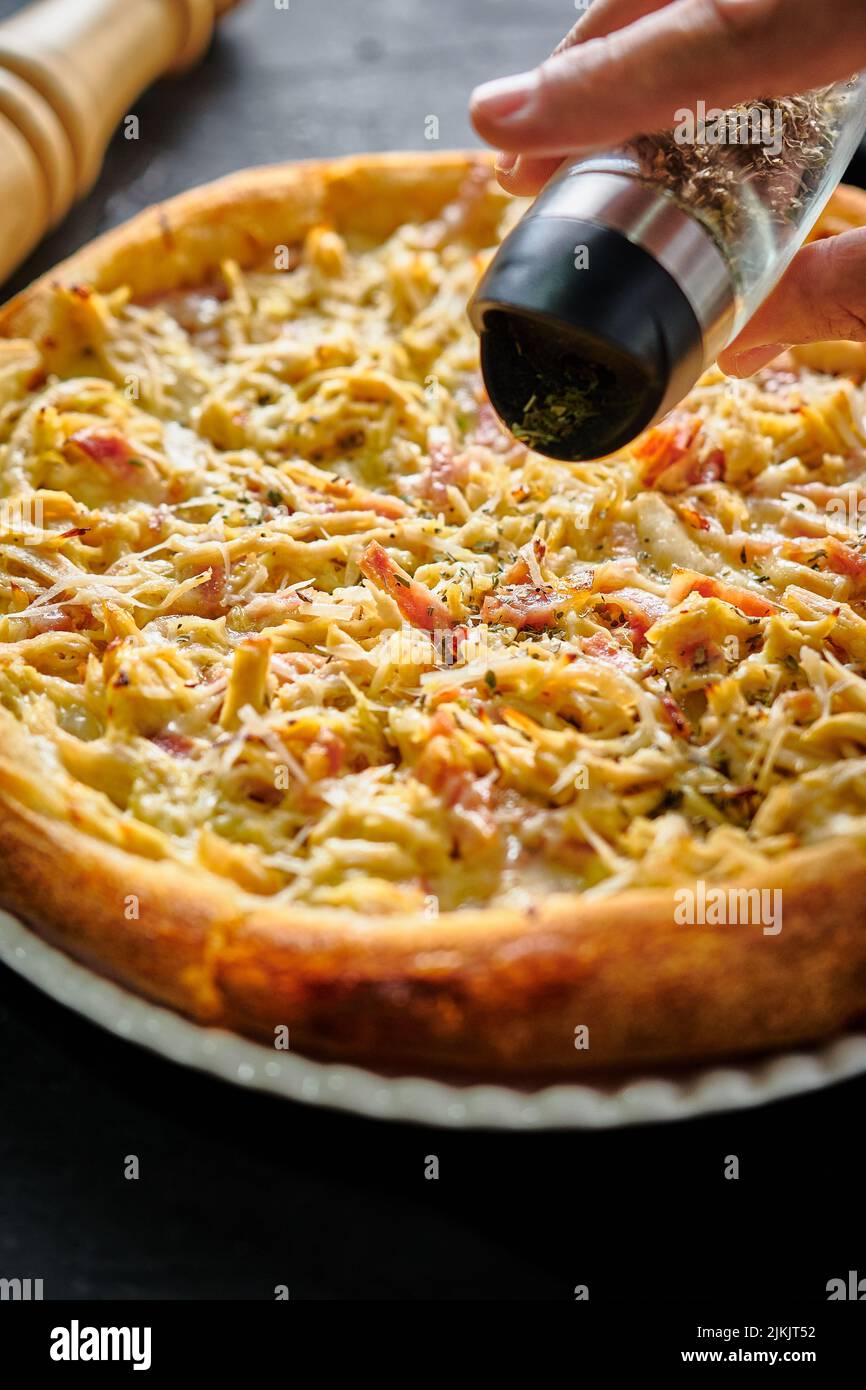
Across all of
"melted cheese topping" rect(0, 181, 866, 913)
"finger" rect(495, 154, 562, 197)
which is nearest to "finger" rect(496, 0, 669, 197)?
"finger" rect(495, 154, 562, 197)

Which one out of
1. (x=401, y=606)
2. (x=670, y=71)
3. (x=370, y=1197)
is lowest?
(x=370, y=1197)

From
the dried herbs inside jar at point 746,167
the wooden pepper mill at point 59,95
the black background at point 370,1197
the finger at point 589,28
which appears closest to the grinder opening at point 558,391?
the dried herbs inside jar at point 746,167

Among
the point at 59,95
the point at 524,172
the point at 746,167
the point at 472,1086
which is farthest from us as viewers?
the point at 59,95

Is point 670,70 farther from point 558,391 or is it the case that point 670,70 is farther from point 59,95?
point 59,95

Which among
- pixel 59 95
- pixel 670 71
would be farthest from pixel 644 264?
pixel 59 95

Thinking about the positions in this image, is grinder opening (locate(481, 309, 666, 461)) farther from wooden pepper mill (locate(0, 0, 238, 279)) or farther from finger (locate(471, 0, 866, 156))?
wooden pepper mill (locate(0, 0, 238, 279))
